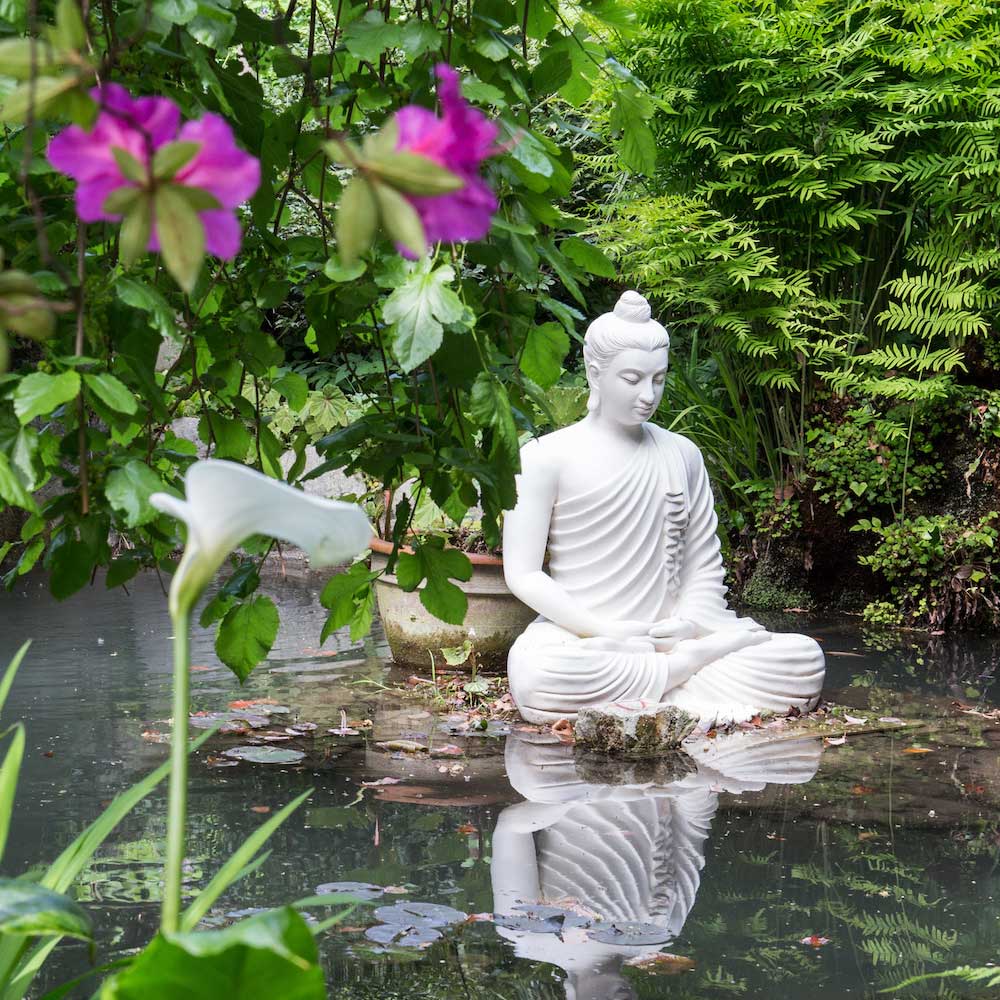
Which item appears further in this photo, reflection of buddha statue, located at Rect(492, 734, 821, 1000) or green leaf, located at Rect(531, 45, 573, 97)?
reflection of buddha statue, located at Rect(492, 734, 821, 1000)

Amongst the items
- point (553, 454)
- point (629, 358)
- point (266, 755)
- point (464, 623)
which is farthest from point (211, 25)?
point (464, 623)

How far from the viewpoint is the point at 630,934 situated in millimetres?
2842

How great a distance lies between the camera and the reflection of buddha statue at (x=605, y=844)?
276 cm

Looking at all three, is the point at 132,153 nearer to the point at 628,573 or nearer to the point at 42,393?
the point at 42,393

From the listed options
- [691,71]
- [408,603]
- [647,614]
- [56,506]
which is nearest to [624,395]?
[647,614]

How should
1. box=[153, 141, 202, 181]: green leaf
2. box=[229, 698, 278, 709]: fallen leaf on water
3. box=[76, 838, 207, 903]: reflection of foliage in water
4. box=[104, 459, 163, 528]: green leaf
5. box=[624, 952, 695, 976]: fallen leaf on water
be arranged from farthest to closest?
box=[229, 698, 278, 709]: fallen leaf on water, box=[76, 838, 207, 903]: reflection of foliage in water, box=[624, 952, 695, 976]: fallen leaf on water, box=[104, 459, 163, 528]: green leaf, box=[153, 141, 202, 181]: green leaf

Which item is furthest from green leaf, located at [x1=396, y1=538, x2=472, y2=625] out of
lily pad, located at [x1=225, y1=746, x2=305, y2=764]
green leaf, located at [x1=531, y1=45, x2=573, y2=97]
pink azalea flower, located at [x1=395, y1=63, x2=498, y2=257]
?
lily pad, located at [x1=225, y1=746, x2=305, y2=764]

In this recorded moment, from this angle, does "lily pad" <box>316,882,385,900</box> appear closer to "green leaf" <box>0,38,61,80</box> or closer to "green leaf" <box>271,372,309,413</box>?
"green leaf" <box>271,372,309,413</box>

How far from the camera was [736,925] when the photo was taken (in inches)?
114

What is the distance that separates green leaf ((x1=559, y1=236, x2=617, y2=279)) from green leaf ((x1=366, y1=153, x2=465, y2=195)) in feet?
3.11

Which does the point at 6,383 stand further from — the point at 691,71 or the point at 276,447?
the point at 691,71

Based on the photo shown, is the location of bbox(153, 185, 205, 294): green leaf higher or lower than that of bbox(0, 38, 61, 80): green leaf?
lower

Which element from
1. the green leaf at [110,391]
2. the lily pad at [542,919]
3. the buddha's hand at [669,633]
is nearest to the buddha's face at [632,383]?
the buddha's hand at [669,633]

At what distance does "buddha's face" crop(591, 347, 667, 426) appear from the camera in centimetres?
491
